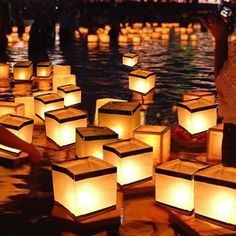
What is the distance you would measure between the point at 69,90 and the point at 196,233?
14.6 feet

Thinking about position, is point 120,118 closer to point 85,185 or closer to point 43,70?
point 85,185

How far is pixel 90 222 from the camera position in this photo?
13.7 ft

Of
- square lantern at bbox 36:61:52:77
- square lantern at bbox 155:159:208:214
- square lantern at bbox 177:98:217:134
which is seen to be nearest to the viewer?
square lantern at bbox 155:159:208:214

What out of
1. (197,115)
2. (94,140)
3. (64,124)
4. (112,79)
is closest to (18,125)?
(64,124)

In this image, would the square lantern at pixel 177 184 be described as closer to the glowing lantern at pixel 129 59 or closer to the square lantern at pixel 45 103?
the square lantern at pixel 45 103

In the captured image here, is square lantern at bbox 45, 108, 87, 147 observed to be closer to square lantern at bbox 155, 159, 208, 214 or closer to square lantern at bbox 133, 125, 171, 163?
square lantern at bbox 133, 125, 171, 163

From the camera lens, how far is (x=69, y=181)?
13.6ft

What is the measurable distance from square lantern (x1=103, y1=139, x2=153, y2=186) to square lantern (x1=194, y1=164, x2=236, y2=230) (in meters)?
0.82

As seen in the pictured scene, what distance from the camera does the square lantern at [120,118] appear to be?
6.15m

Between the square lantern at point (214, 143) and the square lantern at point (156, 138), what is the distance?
0.46 metres

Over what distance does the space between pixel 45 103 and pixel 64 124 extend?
3.32 ft

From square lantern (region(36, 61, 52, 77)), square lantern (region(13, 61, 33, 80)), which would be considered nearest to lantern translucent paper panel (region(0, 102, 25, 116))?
square lantern (region(13, 61, 33, 80))

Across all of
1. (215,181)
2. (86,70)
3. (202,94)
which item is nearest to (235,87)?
(215,181)

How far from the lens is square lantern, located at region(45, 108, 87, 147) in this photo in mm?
6078
